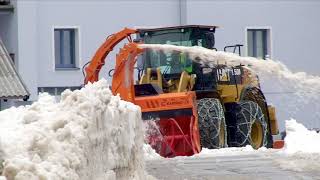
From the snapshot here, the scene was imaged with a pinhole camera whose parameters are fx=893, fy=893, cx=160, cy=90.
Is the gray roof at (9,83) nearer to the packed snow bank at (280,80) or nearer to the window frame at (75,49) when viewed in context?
the packed snow bank at (280,80)

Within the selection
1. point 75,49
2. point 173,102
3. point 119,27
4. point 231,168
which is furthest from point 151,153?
point 75,49

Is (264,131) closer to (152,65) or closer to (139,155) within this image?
(152,65)

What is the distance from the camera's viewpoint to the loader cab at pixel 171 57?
66.5 ft

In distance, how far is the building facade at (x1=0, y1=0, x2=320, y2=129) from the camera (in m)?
30.5

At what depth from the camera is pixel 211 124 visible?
19.0 m

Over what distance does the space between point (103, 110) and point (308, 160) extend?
6.52 meters

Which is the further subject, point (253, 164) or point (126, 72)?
point (126, 72)

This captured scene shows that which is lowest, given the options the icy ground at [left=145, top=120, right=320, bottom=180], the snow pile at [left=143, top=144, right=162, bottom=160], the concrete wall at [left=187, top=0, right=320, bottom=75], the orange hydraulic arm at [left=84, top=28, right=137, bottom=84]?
the snow pile at [left=143, top=144, right=162, bottom=160]

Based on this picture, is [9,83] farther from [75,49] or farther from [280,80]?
[75,49]

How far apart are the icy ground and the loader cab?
320 centimetres

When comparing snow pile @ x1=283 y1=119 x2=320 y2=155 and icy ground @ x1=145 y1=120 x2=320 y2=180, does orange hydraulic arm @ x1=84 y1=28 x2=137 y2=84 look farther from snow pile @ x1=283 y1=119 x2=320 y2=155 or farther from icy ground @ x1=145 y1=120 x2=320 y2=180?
snow pile @ x1=283 y1=119 x2=320 y2=155

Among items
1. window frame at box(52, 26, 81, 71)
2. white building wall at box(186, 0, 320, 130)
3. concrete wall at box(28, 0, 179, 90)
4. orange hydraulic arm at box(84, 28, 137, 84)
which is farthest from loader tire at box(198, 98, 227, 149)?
window frame at box(52, 26, 81, 71)

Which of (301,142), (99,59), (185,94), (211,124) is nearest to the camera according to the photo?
(301,142)

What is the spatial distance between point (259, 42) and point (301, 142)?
672 inches
